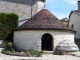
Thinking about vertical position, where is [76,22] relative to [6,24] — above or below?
above

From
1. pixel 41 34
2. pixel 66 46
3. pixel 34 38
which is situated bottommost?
pixel 66 46

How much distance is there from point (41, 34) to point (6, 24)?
21.6ft

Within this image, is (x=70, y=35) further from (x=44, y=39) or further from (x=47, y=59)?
(x=47, y=59)

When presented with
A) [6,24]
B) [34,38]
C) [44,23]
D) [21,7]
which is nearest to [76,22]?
[21,7]

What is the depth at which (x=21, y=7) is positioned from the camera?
35125 mm

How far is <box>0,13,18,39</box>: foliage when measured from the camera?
26797 millimetres

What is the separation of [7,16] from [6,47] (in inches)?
185

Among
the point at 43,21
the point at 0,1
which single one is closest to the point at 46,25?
the point at 43,21

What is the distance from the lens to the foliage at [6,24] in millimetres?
26797

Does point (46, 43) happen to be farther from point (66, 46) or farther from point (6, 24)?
point (6, 24)

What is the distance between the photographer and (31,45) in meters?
22.6

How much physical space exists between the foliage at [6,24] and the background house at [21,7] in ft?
21.9

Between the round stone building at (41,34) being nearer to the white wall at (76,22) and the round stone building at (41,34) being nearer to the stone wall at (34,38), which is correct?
the stone wall at (34,38)

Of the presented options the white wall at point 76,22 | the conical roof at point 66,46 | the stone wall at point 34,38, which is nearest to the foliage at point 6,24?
the stone wall at point 34,38
